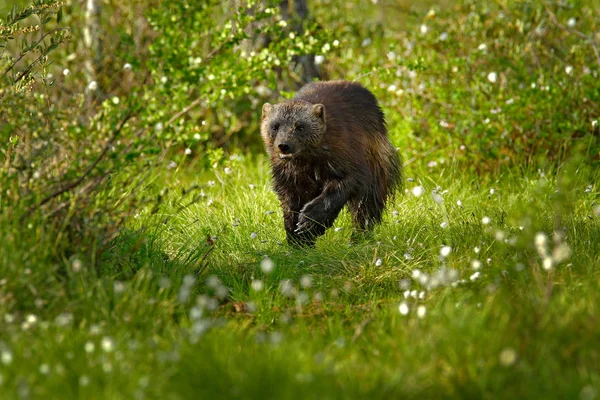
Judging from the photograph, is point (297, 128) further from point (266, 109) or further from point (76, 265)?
point (76, 265)

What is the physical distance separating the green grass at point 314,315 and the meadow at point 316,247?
1 centimetres

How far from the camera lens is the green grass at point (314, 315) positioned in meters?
3.23

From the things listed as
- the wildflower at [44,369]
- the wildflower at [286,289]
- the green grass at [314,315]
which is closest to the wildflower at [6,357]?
the green grass at [314,315]

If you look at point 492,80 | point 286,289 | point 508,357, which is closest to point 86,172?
point 286,289

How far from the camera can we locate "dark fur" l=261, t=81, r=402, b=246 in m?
5.88

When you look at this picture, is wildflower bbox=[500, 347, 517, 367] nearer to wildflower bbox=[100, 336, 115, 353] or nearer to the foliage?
wildflower bbox=[100, 336, 115, 353]

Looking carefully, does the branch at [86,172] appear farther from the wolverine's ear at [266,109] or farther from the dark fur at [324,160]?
the wolverine's ear at [266,109]

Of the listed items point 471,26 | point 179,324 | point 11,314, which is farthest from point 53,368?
point 471,26

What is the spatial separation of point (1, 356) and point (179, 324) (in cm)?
110

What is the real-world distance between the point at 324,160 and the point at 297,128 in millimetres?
309

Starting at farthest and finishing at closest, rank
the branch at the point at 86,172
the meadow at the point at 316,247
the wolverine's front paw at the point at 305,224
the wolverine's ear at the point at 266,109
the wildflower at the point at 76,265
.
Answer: the wolverine's ear at the point at 266,109 < the wolverine's front paw at the point at 305,224 < the branch at the point at 86,172 < the wildflower at the point at 76,265 < the meadow at the point at 316,247

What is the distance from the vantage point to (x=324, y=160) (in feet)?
19.7

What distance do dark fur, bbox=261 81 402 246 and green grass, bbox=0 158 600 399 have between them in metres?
0.17

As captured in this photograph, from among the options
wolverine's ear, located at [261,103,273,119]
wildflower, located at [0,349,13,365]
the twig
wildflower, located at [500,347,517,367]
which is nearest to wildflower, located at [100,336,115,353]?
wildflower, located at [0,349,13,365]
